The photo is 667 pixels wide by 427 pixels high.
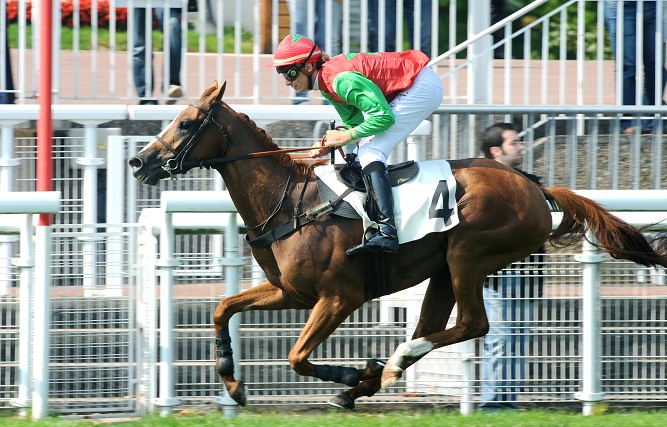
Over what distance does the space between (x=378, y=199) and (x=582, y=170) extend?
321 centimetres

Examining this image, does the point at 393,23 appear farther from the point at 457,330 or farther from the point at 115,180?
the point at 457,330

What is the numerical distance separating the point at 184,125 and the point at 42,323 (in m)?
1.34

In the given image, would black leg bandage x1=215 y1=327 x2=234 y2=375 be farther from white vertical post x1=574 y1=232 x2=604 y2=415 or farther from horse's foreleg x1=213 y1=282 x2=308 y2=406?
white vertical post x1=574 y1=232 x2=604 y2=415

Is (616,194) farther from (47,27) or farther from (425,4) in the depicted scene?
(47,27)

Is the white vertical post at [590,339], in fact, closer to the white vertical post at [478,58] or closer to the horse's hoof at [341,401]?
the horse's hoof at [341,401]

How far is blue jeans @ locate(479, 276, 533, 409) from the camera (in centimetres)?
658

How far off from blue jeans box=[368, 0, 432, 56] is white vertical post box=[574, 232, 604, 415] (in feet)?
8.74

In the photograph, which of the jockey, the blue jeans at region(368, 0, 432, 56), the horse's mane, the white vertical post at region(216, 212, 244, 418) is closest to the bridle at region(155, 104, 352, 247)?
the horse's mane

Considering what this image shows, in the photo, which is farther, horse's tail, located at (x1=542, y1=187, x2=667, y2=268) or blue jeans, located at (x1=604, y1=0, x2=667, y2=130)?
blue jeans, located at (x1=604, y1=0, x2=667, y2=130)

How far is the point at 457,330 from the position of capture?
20.2 feet

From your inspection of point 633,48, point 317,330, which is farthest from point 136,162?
point 633,48

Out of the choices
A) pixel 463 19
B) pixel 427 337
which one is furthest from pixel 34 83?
pixel 427 337

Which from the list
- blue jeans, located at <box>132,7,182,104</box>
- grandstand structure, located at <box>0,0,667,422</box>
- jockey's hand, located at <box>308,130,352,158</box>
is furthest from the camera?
blue jeans, located at <box>132,7,182,104</box>

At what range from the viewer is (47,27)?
23.2 ft
